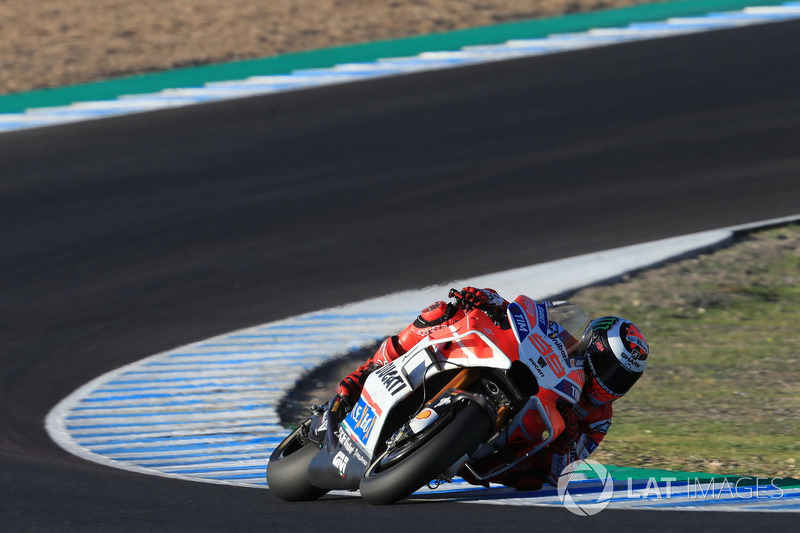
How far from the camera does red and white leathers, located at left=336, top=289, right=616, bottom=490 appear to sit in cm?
545

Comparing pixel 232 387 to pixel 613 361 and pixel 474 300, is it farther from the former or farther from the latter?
pixel 613 361

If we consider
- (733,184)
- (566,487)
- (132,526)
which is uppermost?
(132,526)

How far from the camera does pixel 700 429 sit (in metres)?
6.85

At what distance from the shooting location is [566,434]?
5547mm

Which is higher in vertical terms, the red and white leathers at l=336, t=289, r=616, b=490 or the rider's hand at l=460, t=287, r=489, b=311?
the rider's hand at l=460, t=287, r=489, b=311

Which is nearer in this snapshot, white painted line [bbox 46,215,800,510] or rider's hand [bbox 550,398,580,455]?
rider's hand [bbox 550,398,580,455]

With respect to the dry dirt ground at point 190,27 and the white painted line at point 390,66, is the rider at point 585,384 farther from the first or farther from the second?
the dry dirt ground at point 190,27

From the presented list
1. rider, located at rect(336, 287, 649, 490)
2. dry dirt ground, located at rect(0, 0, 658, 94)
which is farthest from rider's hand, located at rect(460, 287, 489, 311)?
dry dirt ground, located at rect(0, 0, 658, 94)

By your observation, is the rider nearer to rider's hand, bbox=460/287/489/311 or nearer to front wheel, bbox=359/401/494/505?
rider's hand, bbox=460/287/489/311

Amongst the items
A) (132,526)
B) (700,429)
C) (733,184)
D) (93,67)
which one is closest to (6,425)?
(132,526)

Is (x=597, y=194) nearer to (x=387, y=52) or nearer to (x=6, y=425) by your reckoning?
(x=387, y=52)

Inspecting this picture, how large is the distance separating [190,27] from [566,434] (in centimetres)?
1285

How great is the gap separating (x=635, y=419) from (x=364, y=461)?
7.85 ft

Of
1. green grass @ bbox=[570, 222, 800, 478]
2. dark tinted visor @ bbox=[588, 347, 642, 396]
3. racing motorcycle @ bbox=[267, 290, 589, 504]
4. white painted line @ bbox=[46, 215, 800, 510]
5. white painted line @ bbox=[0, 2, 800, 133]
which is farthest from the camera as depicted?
white painted line @ bbox=[0, 2, 800, 133]
